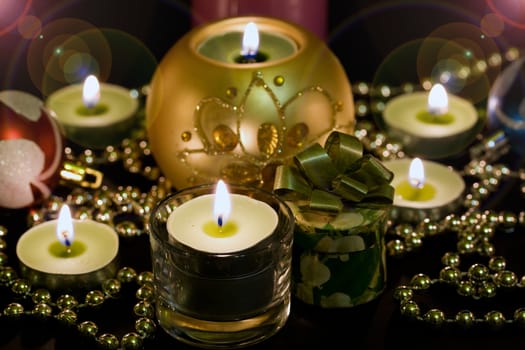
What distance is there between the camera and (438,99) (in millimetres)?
1080

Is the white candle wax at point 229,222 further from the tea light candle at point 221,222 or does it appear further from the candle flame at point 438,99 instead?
the candle flame at point 438,99

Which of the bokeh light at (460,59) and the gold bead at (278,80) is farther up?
the gold bead at (278,80)

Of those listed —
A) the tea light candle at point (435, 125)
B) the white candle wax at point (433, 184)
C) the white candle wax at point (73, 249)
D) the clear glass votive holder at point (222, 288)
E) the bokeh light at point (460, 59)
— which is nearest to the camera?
the clear glass votive holder at point (222, 288)

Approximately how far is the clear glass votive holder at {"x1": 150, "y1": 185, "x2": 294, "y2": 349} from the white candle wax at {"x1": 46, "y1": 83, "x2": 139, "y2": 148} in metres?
0.29

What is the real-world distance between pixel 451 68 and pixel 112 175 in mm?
462

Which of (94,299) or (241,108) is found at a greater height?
(241,108)

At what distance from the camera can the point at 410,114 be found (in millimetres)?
1138

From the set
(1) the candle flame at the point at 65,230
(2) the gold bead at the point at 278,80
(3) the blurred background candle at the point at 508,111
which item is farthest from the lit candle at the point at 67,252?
(3) the blurred background candle at the point at 508,111

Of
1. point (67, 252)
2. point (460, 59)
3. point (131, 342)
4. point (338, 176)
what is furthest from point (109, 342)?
point (460, 59)

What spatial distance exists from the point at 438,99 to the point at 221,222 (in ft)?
1.20

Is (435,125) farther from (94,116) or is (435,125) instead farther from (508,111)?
(94,116)

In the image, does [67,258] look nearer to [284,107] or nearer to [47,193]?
[47,193]

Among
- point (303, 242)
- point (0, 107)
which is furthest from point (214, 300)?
point (0, 107)

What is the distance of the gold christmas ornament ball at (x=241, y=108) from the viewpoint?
920mm
